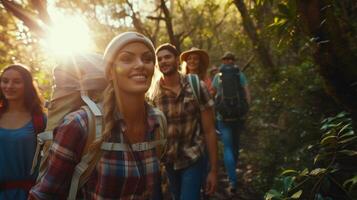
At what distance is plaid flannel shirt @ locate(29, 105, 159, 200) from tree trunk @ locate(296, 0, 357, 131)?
1.59 meters

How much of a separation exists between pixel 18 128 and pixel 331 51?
9.73ft

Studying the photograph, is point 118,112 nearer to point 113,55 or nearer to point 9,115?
point 113,55

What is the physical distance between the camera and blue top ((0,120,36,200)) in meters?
3.91

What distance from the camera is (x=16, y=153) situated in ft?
12.9

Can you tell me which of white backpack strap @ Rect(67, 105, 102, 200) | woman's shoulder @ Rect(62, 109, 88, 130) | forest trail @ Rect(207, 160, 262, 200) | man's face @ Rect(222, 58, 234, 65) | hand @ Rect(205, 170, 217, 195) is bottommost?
forest trail @ Rect(207, 160, 262, 200)

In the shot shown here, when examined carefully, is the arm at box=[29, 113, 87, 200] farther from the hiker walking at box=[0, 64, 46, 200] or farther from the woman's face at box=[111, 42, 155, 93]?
the hiker walking at box=[0, 64, 46, 200]

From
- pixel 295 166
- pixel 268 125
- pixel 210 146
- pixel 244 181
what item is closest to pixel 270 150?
pixel 244 181

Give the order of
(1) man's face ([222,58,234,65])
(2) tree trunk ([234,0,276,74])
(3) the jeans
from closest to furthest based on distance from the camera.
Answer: (3) the jeans, (1) man's face ([222,58,234,65]), (2) tree trunk ([234,0,276,74])

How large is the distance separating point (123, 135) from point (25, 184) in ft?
6.50

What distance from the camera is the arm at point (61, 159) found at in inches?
86.6

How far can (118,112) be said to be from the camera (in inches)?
96.2

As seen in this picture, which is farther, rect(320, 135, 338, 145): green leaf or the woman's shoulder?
rect(320, 135, 338, 145): green leaf

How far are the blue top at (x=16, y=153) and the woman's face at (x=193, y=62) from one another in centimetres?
283

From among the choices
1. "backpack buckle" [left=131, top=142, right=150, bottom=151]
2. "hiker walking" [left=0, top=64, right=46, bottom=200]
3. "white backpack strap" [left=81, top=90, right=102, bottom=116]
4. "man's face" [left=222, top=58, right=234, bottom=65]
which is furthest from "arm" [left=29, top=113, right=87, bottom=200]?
"man's face" [left=222, top=58, right=234, bottom=65]
